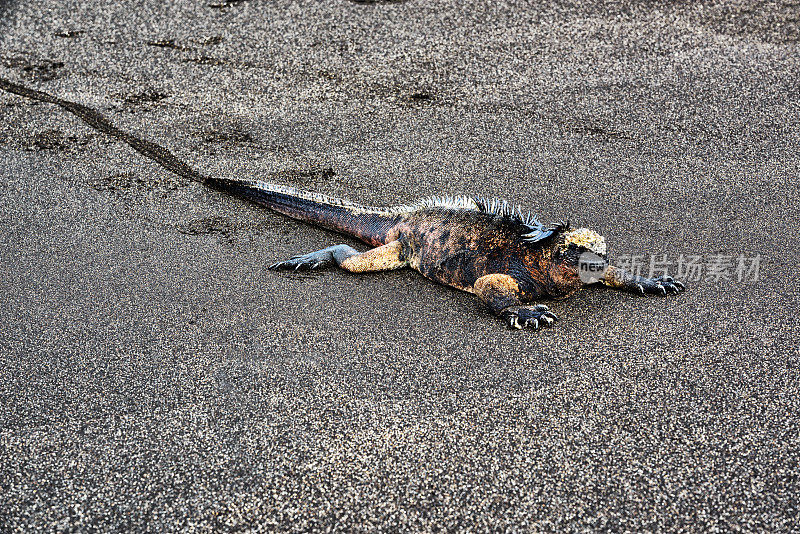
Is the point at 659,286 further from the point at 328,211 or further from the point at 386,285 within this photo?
the point at 328,211

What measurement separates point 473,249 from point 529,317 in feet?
1.82

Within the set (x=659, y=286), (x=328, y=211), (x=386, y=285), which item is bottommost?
(x=386, y=285)

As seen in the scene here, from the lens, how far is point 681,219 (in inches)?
195

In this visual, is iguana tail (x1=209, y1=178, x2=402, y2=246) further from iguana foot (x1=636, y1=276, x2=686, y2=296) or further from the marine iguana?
iguana foot (x1=636, y1=276, x2=686, y2=296)

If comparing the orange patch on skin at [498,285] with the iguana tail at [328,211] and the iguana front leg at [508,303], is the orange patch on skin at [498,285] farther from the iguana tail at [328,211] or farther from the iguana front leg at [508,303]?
the iguana tail at [328,211]

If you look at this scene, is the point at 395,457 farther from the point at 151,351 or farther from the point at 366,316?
the point at 151,351

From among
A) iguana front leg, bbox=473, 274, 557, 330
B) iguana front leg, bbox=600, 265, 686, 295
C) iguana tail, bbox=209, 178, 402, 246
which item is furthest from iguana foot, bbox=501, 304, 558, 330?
iguana tail, bbox=209, 178, 402, 246

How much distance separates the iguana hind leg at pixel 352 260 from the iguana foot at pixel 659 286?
50.1 inches

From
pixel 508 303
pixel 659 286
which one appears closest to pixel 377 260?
pixel 508 303

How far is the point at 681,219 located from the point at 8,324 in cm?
380

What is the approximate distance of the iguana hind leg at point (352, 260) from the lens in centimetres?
444

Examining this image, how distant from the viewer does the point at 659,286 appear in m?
4.17

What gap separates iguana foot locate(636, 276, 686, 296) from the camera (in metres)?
4.17

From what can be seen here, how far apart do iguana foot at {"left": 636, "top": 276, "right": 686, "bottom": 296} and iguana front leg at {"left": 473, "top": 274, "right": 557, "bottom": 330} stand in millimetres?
570
